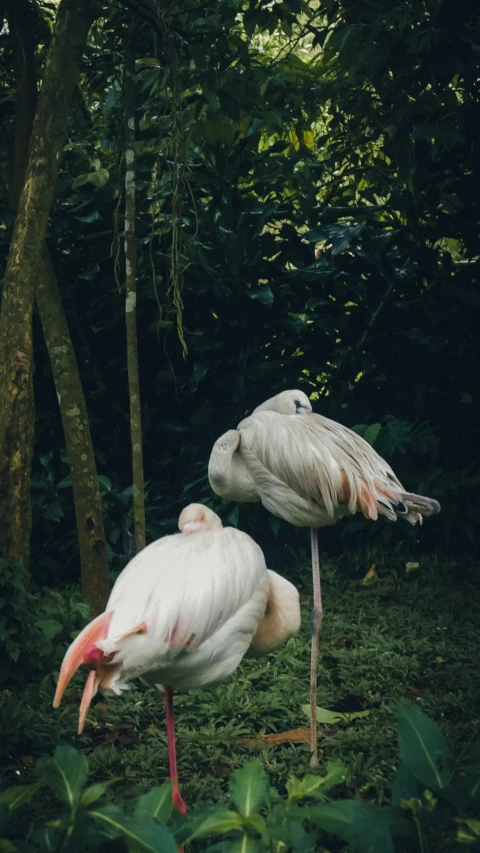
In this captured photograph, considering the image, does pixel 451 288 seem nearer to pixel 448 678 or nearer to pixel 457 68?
pixel 457 68

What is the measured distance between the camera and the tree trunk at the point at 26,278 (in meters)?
4.11

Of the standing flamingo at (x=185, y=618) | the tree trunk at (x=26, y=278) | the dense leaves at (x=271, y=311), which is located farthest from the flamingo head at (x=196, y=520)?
the dense leaves at (x=271, y=311)

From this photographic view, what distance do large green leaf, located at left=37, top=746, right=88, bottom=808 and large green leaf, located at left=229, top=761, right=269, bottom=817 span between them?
0.30 metres

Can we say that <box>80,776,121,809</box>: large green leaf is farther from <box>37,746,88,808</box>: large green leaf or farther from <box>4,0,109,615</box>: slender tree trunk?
<box>4,0,109,615</box>: slender tree trunk

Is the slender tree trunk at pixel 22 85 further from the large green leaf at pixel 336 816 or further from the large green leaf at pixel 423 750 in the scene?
the large green leaf at pixel 336 816

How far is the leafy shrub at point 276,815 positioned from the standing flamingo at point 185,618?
590mm

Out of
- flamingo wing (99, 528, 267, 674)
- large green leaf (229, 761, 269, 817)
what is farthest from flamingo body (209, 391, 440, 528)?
large green leaf (229, 761, 269, 817)

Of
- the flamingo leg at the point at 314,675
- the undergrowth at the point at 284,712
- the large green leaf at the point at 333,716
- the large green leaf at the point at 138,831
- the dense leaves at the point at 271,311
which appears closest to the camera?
the large green leaf at the point at 138,831

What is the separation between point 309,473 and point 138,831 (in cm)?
245

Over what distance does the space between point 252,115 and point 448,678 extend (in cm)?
302

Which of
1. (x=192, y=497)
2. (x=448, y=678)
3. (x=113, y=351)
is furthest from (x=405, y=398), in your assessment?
(x=448, y=678)

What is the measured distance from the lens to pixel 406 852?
6.14ft

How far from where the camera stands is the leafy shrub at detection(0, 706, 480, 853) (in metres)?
1.71

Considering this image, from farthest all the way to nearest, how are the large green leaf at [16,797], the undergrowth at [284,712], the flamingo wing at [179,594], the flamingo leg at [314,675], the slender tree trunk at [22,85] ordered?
1. the slender tree trunk at [22,85]
2. the flamingo leg at [314,675]
3. the undergrowth at [284,712]
4. the flamingo wing at [179,594]
5. the large green leaf at [16,797]
